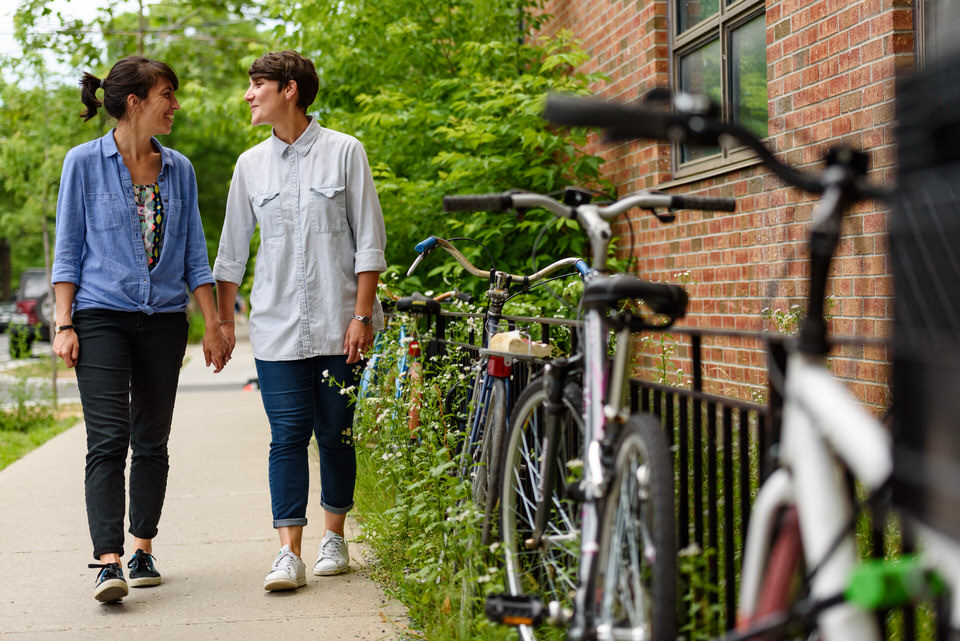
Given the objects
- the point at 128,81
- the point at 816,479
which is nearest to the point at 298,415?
the point at 128,81

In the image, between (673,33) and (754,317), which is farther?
(673,33)

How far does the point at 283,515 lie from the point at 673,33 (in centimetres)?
397

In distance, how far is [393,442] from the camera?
4582mm

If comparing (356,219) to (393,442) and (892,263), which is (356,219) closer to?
(393,442)

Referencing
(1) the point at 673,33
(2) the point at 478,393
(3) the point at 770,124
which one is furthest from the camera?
(1) the point at 673,33

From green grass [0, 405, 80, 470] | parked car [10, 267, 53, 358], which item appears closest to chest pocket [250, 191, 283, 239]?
green grass [0, 405, 80, 470]

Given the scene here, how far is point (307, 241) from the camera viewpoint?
4320 millimetres

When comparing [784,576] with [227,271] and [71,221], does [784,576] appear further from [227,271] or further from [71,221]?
[71,221]

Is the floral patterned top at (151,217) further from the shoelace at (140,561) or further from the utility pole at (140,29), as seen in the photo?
the utility pole at (140,29)

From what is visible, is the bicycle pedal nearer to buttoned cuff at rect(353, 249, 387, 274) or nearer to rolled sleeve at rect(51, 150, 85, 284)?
buttoned cuff at rect(353, 249, 387, 274)

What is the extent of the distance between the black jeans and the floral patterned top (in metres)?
0.27

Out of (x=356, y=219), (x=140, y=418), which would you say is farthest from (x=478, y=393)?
(x=140, y=418)

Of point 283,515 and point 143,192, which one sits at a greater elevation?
point 143,192

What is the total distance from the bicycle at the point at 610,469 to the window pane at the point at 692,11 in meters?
4.03
